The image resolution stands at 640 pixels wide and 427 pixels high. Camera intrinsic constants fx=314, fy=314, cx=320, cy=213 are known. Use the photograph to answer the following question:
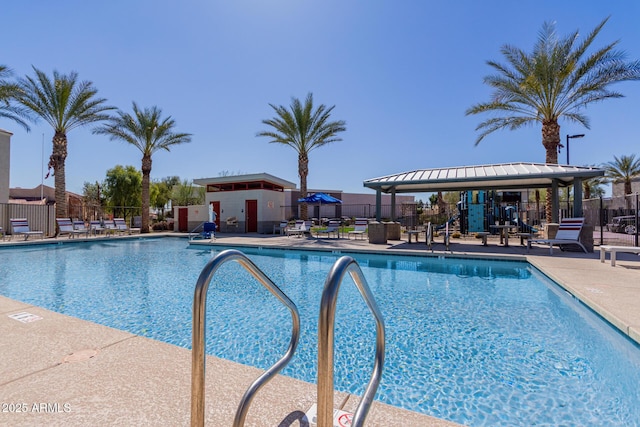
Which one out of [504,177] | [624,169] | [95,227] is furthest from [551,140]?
[95,227]

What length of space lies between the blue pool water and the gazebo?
3.75 meters

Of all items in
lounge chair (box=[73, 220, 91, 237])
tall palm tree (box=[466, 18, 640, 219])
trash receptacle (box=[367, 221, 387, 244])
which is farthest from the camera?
lounge chair (box=[73, 220, 91, 237])

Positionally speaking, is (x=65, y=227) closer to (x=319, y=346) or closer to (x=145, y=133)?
(x=145, y=133)

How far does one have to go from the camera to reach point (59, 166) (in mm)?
18453

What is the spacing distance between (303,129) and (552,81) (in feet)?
43.8

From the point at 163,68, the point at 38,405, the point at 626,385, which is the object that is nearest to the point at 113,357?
the point at 38,405

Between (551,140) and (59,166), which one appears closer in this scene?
(551,140)

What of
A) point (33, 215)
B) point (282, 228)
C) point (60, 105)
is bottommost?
point (282, 228)

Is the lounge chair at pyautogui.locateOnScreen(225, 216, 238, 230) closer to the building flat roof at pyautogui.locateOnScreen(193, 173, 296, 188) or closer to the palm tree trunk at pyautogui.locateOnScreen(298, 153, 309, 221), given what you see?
the building flat roof at pyautogui.locateOnScreen(193, 173, 296, 188)

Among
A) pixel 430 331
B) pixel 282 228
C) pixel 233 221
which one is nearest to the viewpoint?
pixel 430 331

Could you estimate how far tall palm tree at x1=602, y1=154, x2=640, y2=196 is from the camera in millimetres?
25250

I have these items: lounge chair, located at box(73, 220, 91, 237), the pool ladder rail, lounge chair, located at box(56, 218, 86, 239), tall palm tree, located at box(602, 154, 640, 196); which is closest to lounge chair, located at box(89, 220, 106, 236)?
lounge chair, located at box(73, 220, 91, 237)

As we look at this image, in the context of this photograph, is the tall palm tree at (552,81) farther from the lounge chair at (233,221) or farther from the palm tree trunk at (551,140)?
Answer: the lounge chair at (233,221)

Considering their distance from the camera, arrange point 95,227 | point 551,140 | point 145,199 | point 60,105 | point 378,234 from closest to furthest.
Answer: point 378,234 → point 551,140 → point 60,105 → point 95,227 → point 145,199
